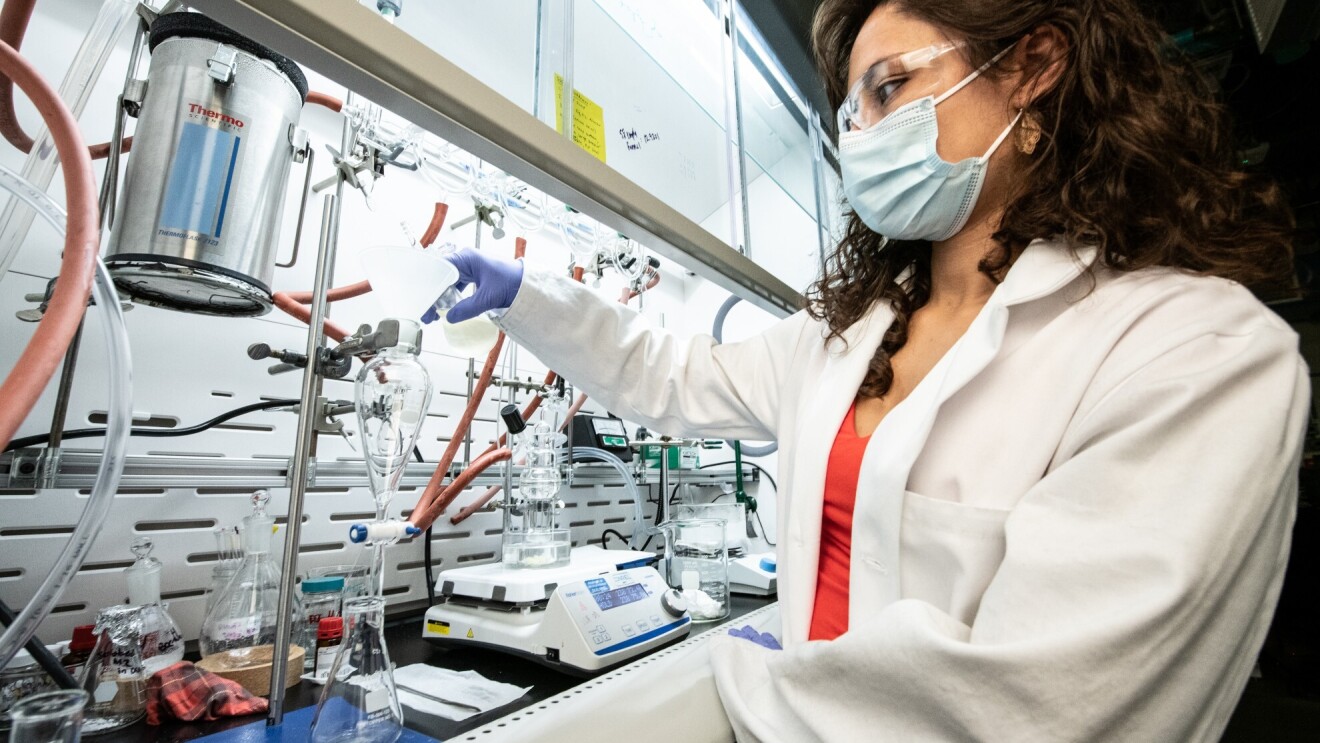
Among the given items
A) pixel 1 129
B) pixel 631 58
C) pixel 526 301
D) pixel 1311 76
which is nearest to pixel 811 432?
pixel 526 301

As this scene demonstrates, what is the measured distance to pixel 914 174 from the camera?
943 millimetres

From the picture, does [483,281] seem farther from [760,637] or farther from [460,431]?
[760,637]

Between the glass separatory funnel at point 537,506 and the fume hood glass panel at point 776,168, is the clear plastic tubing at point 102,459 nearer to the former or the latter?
the glass separatory funnel at point 537,506

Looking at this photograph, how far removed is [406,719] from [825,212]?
1904mm

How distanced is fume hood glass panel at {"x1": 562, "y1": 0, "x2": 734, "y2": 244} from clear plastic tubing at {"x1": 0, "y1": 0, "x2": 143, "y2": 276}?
25.0 inches

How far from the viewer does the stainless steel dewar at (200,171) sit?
77 cm

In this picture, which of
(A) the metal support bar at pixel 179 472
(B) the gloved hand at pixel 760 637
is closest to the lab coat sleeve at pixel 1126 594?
(B) the gloved hand at pixel 760 637

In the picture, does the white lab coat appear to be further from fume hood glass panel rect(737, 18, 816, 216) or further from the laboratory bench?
fume hood glass panel rect(737, 18, 816, 216)

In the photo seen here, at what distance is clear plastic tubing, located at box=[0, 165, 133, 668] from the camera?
0.56m

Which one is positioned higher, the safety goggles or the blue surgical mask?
the safety goggles

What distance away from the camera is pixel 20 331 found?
106 centimetres

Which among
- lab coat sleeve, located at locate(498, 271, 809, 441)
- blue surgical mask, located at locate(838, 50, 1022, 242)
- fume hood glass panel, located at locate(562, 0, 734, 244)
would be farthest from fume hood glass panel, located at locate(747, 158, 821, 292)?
blue surgical mask, located at locate(838, 50, 1022, 242)

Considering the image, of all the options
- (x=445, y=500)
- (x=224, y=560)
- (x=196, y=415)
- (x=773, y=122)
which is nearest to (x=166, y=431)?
(x=196, y=415)

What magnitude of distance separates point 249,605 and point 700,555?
1.04m
